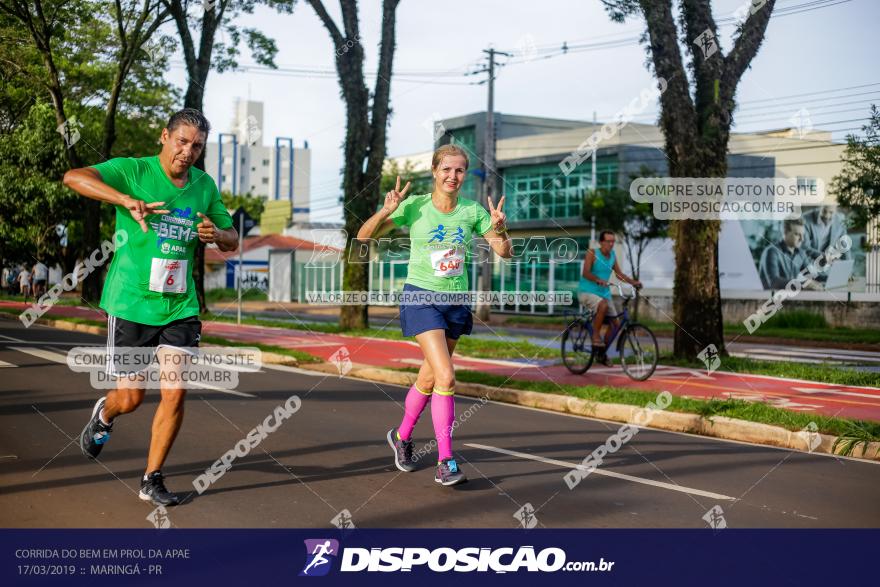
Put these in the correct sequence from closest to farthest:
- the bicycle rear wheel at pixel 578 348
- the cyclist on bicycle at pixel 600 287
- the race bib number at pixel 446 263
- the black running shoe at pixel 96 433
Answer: the black running shoe at pixel 96 433
the race bib number at pixel 446 263
the cyclist on bicycle at pixel 600 287
the bicycle rear wheel at pixel 578 348

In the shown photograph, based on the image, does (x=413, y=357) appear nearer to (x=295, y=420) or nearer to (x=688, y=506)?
(x=295, y=420)

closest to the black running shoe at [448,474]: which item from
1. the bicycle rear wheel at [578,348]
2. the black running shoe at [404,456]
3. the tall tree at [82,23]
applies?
the black running shoe at [404,456]

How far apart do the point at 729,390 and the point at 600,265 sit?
2.24 meters

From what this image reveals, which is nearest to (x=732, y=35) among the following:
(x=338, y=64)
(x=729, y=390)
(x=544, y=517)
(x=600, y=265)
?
(x=600, y=265)

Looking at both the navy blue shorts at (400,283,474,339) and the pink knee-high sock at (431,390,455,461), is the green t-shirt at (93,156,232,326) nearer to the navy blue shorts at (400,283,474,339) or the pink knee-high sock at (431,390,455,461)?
the navy blue shorts at (400,283,474,339)

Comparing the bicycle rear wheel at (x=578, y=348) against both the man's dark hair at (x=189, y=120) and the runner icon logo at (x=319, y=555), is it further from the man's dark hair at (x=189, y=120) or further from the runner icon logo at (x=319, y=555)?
the runner icon logo at (x=319, y=555)

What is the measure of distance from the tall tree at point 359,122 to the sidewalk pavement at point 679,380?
317 centimetres

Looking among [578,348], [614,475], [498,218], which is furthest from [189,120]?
[578,348]

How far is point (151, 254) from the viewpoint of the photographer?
4.89 m

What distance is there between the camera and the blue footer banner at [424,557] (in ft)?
12.7

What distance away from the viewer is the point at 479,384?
435 inches

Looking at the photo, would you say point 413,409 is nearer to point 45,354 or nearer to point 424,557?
point 424,557

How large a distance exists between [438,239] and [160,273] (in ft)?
5.96

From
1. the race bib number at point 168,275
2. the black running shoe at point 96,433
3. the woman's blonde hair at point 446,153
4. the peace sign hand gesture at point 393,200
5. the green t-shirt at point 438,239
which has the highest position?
the woman's blonde hair at point 446,153
